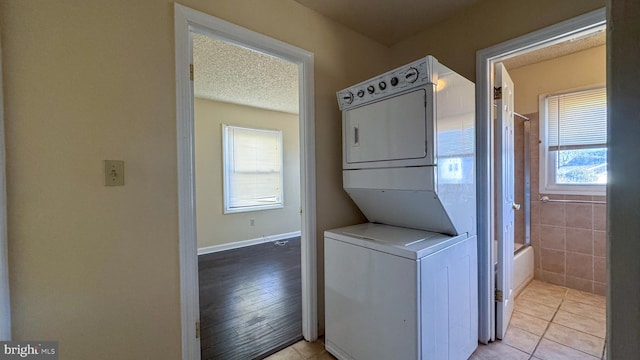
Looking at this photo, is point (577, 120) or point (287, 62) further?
point (577, 120)

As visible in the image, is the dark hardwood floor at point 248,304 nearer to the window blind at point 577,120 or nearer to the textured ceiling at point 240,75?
the textured ceiling at point 240,75

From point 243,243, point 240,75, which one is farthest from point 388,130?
point 243,243

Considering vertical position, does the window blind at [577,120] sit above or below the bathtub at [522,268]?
above

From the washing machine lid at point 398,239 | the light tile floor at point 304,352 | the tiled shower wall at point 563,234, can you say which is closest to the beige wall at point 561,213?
the tiled shower wall at point 563,234

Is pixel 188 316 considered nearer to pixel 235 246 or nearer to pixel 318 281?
pixel 318 281

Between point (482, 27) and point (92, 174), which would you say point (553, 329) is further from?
point (92, 174)

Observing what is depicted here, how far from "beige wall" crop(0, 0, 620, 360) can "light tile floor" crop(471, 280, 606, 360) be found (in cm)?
215

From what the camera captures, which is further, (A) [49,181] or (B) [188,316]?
(B) [188,316]

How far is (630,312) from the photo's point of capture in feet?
1.11

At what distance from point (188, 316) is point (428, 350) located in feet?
Answer: 4.30

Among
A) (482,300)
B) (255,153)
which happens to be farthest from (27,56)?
(255,153)

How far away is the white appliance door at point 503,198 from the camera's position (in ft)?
6.31

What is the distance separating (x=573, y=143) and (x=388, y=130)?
2.53 metres

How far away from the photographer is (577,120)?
2.68 m
